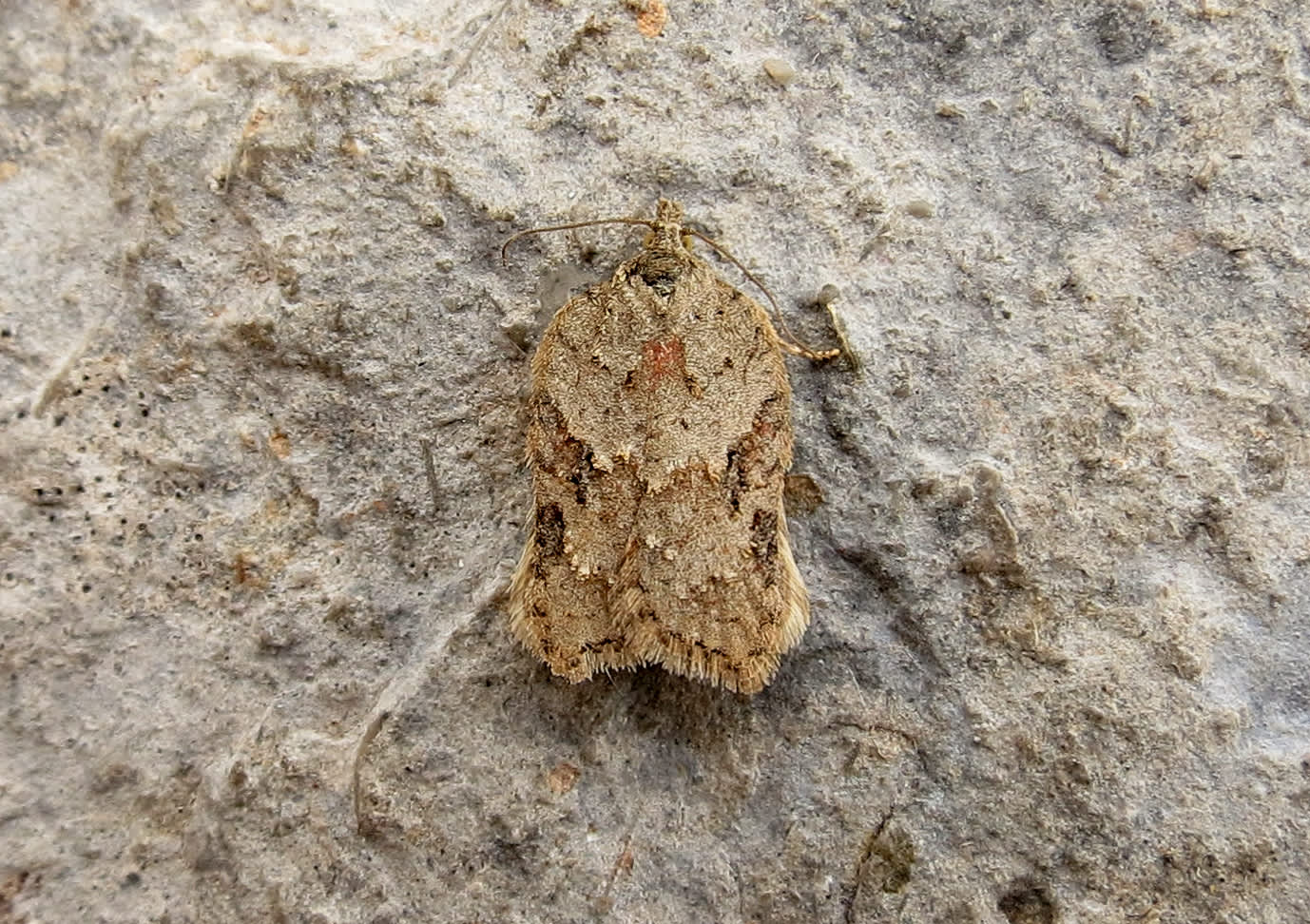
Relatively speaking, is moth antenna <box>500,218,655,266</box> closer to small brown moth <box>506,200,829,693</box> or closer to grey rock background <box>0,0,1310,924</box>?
grey rock background <box>0,0,1310,924</box>

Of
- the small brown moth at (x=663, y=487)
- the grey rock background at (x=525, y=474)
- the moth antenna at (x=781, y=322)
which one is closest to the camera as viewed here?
the small brown moth at (x=663, y=487)

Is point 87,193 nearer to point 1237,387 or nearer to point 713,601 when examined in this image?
point 713,601

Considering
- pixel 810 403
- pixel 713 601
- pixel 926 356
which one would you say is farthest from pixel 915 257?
pixel 713 601

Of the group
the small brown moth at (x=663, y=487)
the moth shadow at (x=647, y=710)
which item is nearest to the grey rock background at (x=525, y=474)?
the moth shadow at (x=647, y=710)

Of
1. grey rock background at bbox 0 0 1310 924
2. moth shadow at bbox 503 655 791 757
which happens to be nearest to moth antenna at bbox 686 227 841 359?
grey rock background at bbox 0 0 1310 924

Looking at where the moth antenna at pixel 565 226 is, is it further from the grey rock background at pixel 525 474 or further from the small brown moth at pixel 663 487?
the small brown moth at pixel 663 487

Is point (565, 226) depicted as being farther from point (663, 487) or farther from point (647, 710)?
point (647, 710)
